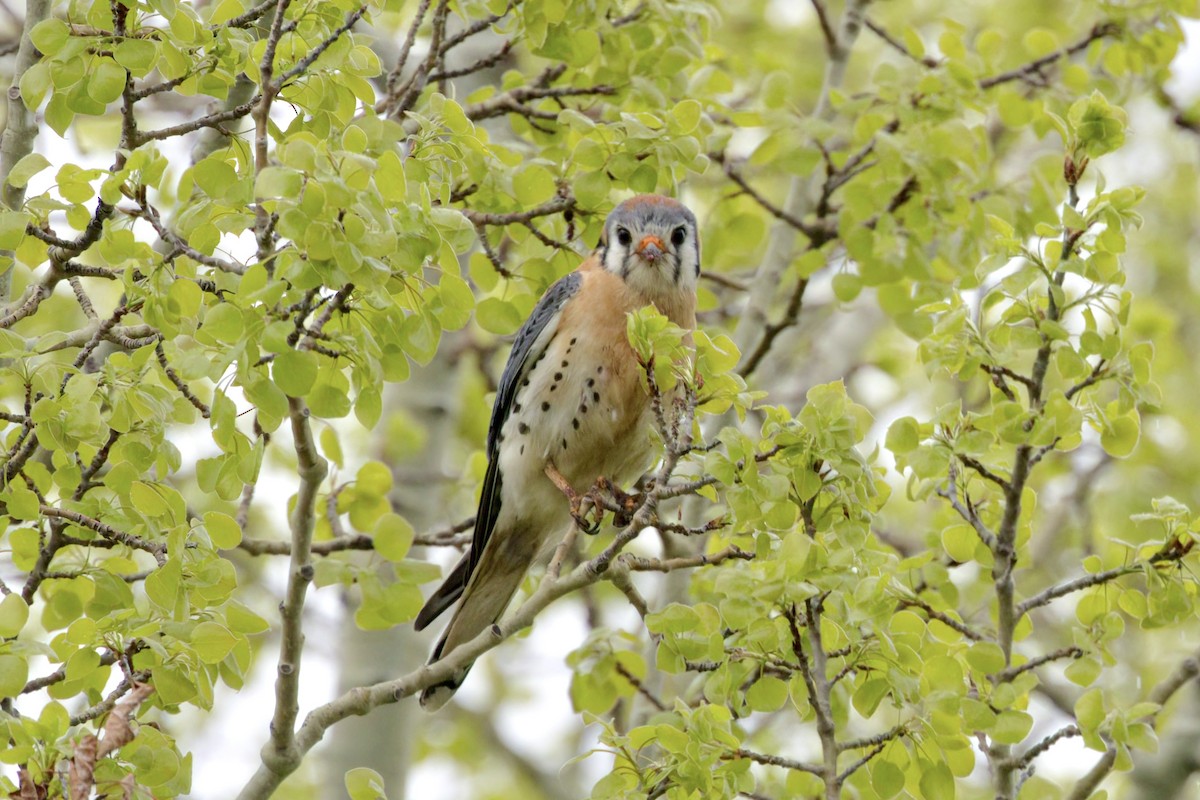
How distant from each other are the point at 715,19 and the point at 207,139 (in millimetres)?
1837

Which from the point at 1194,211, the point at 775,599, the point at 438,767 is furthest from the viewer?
the point at 1194,211

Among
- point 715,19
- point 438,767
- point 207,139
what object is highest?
point 438,767

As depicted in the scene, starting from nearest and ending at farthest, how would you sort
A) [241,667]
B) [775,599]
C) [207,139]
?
1. [775,599]
2. [241,667]
3. [207,139]

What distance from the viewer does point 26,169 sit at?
3.24 m

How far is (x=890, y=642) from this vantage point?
10.6 ft

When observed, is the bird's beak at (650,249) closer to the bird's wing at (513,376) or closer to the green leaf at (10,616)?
the bird's wing at (513,376)

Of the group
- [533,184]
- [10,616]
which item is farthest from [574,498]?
[10,616]

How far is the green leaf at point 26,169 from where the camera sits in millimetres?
3238

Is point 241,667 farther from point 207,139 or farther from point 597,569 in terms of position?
point 207,139

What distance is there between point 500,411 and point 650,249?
0.88m

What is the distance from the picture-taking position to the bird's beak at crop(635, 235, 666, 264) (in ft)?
17.0

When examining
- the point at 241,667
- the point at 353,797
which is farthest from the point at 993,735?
the point at 241,667

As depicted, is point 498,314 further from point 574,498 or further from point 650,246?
point 650,246

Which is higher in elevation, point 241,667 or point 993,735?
point 241,667
